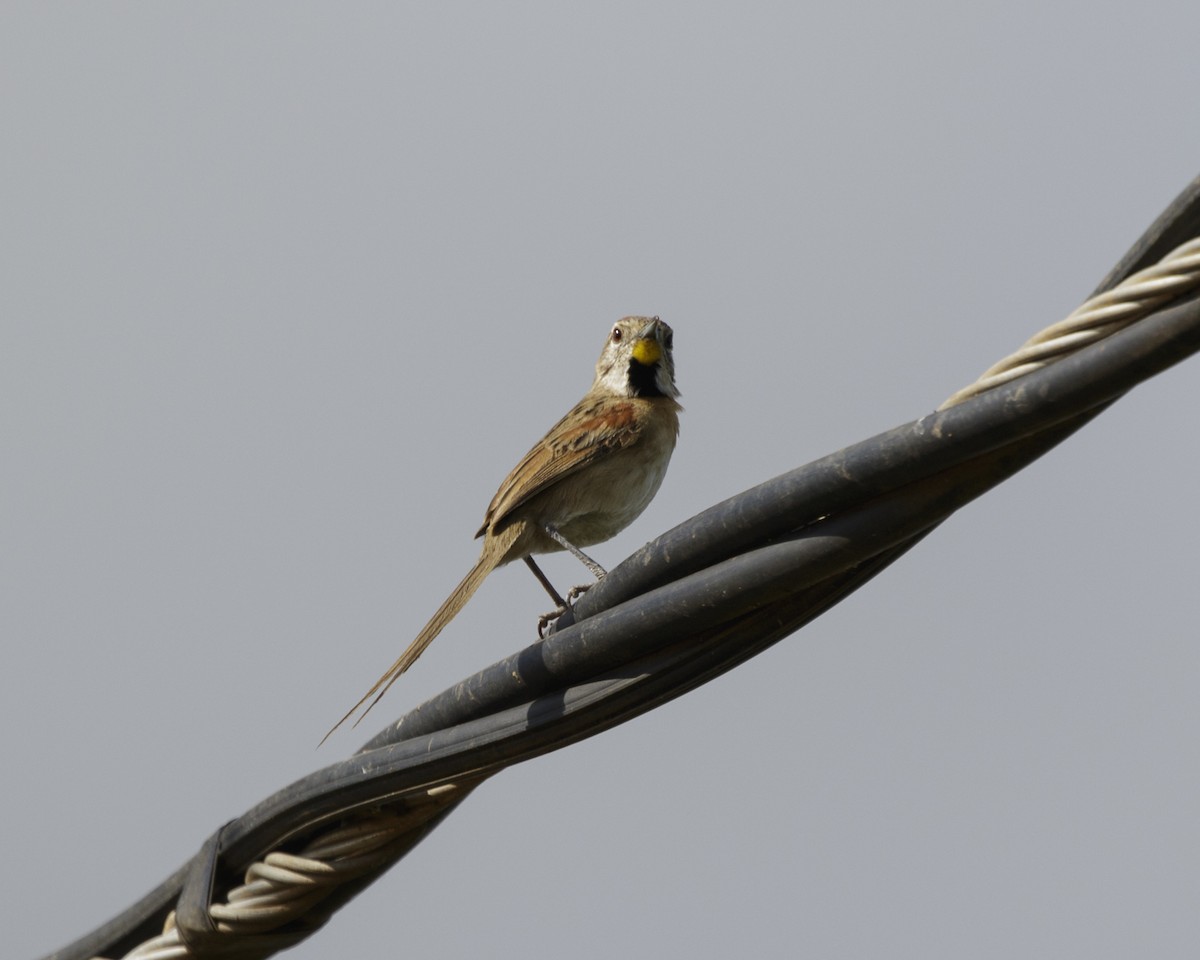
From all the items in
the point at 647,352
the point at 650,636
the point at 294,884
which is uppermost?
the point at 647,352

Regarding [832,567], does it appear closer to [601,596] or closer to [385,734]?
[601,596]

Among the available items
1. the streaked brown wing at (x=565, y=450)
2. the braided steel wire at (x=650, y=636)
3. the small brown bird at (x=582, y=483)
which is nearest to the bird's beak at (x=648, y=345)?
the small brown bird at (x=582, y=483)

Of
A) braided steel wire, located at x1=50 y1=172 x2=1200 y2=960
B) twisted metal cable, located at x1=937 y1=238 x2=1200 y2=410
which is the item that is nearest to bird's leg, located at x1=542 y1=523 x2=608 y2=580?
braided steel wire, located at x1=50 y1=172 x2=1200 y2=960

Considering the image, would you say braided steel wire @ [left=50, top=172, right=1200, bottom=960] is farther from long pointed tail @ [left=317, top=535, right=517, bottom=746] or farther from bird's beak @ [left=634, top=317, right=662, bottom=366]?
bird's beak @ [left=634, top=317, right=662, bottom=366]

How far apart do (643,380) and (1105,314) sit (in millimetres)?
5682

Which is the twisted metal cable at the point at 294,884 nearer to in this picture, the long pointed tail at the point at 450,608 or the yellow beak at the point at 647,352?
the long pointed tail at the point at 450,608

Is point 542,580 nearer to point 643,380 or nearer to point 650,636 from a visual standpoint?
point 643,380

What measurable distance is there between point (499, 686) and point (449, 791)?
1.20ft

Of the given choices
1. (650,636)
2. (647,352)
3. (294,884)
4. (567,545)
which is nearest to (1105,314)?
(650,636)

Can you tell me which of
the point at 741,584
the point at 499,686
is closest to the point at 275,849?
the point at 499,686

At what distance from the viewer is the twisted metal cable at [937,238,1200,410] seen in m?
3.17

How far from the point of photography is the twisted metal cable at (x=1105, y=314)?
3174mm

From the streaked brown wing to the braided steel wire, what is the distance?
2.72 metres

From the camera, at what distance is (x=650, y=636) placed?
4.08 m
